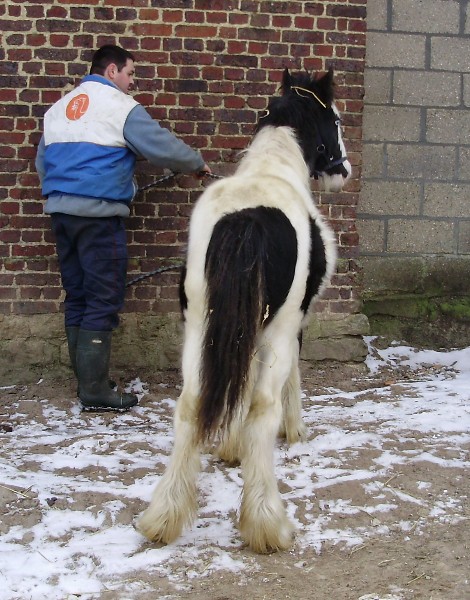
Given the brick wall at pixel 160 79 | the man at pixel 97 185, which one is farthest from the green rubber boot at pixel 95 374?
the brick wall at pixel 160 79

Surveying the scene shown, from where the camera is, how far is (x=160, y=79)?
5.45m

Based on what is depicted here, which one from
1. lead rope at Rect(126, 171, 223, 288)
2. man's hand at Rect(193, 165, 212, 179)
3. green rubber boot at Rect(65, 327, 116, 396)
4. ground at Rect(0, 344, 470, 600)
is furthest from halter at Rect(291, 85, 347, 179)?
green rubber boot at Rect(65, 327, 116, 396)

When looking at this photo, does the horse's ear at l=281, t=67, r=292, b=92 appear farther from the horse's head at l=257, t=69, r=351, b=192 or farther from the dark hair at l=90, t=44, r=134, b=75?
the dark hair at l=90, t=44, r=134, b=75

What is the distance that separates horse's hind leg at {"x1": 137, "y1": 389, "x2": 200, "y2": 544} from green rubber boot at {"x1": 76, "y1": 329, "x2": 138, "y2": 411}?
71.0 inches

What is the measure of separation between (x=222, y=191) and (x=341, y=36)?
2.87 metres

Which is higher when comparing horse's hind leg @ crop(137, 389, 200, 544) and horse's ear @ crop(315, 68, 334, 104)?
horse's ear @ crop(315, 68, 334, 104)

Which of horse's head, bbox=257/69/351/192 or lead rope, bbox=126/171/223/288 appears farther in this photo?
lead rope, bbox=126/171/223/288

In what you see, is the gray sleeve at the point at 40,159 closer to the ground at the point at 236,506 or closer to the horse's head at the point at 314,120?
the ground at the point at 236,506

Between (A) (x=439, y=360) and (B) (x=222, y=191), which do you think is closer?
(B) (x=222, y=191)

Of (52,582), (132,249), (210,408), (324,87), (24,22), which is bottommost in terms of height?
(52,582)

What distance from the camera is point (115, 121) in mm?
4625

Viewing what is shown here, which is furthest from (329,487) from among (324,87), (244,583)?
(324,87)

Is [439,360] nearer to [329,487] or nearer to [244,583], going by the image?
[329,487]

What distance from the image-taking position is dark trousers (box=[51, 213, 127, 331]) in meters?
4.77
